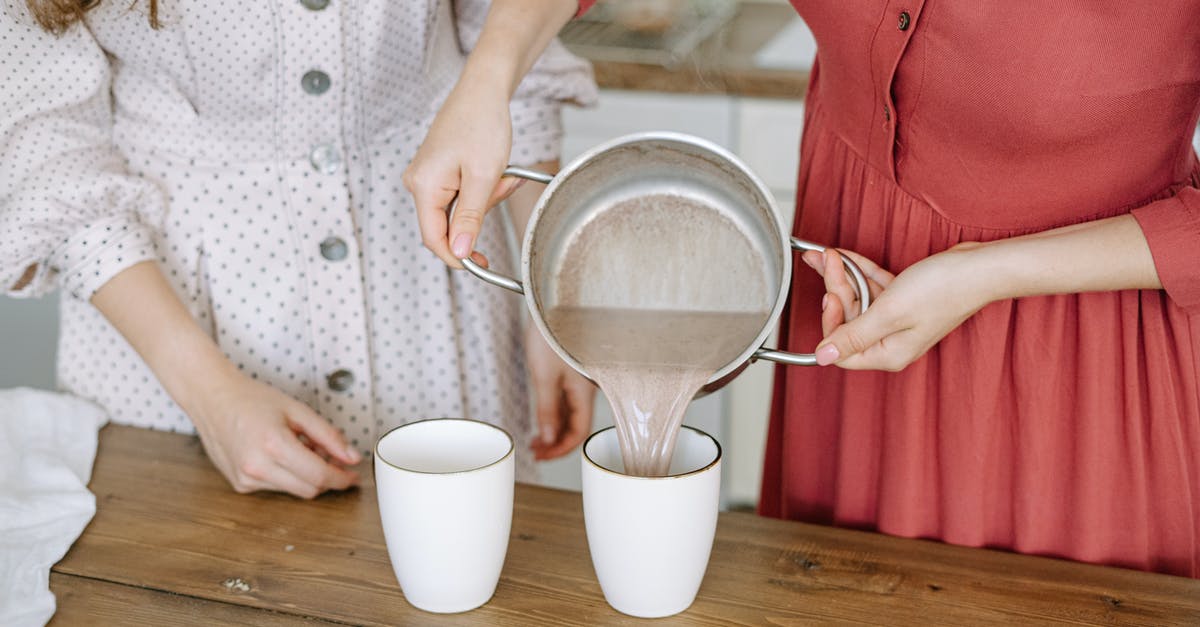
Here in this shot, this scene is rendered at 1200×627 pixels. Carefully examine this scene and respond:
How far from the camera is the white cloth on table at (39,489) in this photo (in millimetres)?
745

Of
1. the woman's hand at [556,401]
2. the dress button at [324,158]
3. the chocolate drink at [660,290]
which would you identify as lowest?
the woman's hand at [556,401]

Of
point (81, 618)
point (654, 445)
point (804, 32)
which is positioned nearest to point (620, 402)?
point (654, 445)

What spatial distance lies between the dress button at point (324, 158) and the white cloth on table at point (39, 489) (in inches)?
12.2

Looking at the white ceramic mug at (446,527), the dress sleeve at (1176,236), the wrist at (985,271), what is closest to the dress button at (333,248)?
the white ceramic mug at (446,527)

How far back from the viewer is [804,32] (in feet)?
6.98

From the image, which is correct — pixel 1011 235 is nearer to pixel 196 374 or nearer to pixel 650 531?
pixel 650 531

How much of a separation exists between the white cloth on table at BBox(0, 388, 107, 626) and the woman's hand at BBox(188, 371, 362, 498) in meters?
0.11

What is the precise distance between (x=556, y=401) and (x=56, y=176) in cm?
53

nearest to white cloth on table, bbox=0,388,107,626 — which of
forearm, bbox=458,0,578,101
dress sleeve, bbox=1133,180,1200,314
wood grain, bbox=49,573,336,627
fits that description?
wood grain, bbox=49,573,336,627

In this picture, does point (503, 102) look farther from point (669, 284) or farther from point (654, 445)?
point (654, 445)

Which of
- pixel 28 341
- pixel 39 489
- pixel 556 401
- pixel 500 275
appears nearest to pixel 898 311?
pixel 500 275

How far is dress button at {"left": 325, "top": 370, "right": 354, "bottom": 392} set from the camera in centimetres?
112

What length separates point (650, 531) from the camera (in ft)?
2.29

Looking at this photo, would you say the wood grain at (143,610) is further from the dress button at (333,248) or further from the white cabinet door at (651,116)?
the white cabinet door at (651,116)
